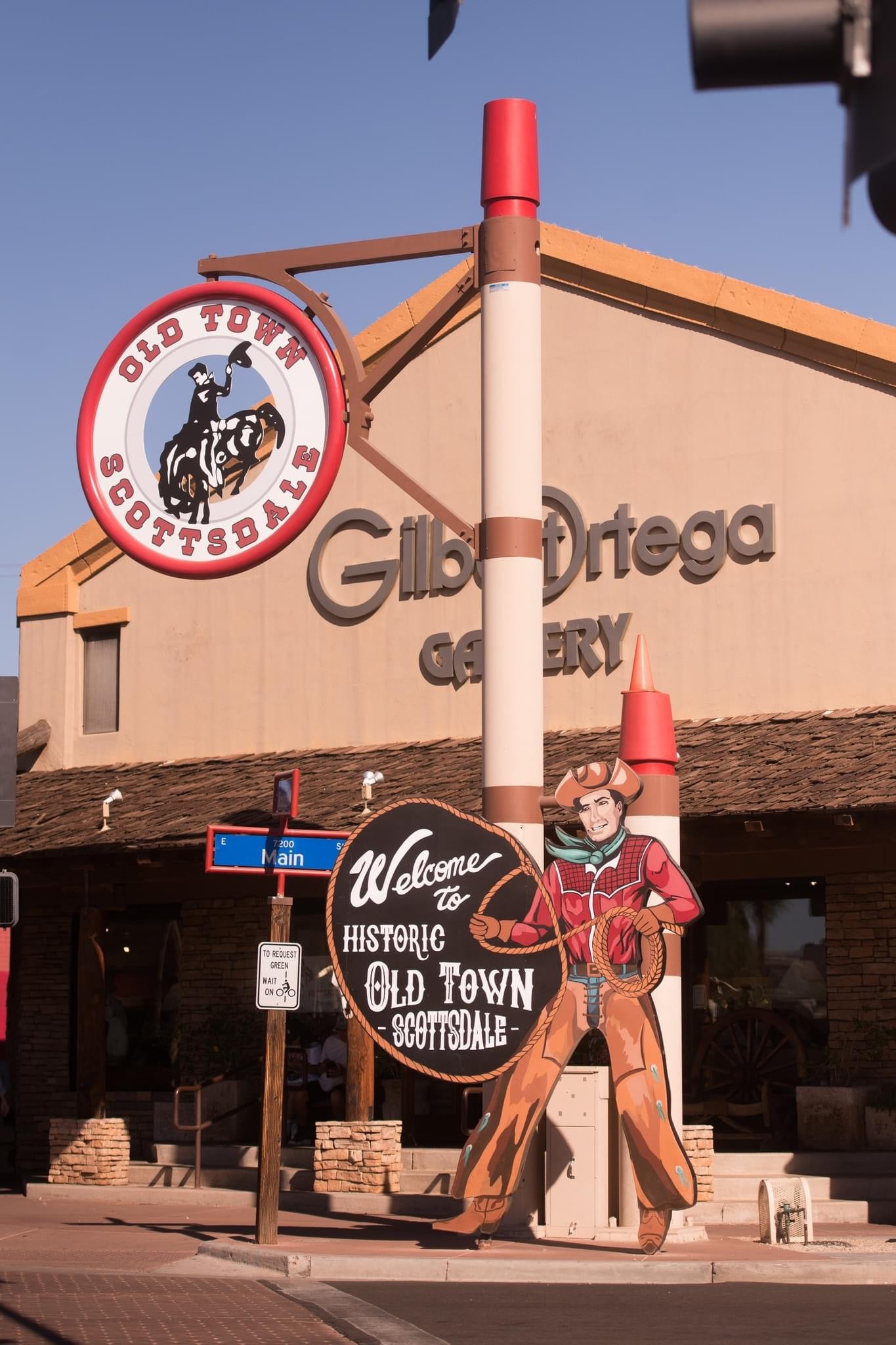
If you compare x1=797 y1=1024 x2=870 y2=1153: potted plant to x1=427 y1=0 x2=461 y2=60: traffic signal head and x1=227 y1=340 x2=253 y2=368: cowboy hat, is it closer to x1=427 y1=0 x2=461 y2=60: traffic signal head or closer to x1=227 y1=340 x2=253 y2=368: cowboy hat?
x1=227 y1=340 x2=253 y2=368: cowboy hat

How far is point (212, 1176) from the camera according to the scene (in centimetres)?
1820

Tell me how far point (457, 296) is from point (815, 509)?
5.30 meters

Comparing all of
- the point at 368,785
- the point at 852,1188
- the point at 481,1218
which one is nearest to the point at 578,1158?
the point at 481,1218

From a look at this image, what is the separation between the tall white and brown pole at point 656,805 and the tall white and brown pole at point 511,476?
2.43 feet

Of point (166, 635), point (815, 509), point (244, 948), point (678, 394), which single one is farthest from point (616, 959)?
point (166, 635)

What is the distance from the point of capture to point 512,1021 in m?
12.6

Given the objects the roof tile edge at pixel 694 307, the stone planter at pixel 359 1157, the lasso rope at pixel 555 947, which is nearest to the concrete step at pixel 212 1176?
the stone planter at pixel 359 1157

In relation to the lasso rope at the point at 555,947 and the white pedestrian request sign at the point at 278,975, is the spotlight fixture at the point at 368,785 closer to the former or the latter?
the white pedestrian request sign at the point at 278,975

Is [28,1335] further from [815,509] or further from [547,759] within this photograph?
[815,509]

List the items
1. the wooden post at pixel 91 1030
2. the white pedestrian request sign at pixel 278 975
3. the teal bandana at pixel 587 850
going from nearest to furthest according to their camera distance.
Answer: the teal bandana at pixel 587 850
the white pedestrian request sign at pixel 278 975
the wooden post at pixel 91 1030

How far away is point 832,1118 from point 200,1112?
6432mm

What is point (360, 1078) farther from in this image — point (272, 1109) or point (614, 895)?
point (614, 895)

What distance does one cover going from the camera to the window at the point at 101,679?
74.1 ft

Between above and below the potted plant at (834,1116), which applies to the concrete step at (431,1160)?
below
